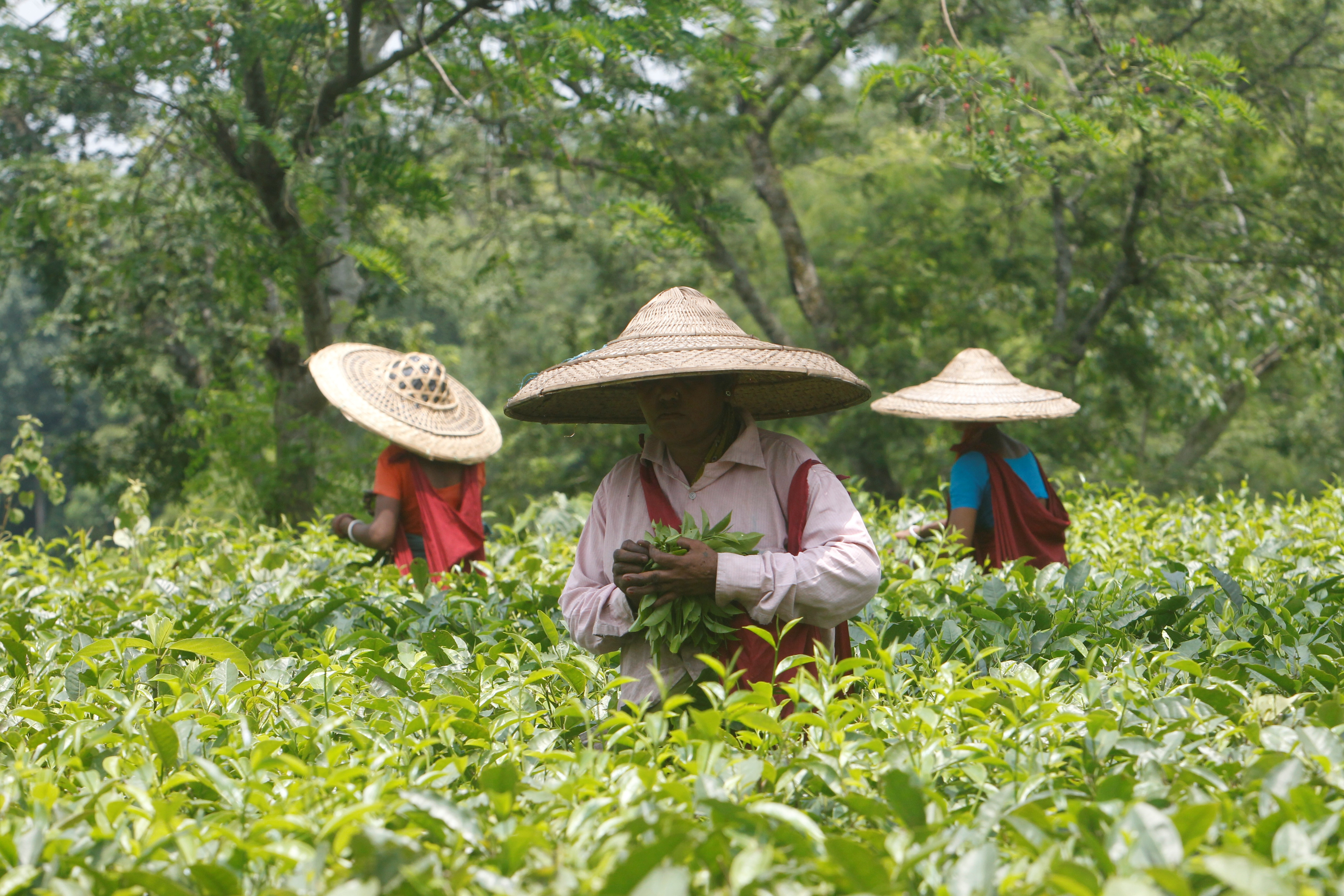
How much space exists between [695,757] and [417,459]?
3.19m

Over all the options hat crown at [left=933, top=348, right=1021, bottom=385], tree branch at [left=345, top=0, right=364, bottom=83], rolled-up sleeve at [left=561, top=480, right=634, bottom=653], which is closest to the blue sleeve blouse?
hat crown at [left=933, top=348, right=1021, bottom=385]

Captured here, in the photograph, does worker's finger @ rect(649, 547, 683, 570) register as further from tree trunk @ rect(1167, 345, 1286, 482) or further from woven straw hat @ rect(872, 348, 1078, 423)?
tree trunk @ rect(1167, 345, 1286, 482)

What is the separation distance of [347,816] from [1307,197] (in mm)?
11159

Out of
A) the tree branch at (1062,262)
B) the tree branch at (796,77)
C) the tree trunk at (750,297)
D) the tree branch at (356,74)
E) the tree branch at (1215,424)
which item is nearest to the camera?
the tree branch at (356,74)

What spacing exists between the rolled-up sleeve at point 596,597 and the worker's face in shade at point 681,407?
22 centimetres

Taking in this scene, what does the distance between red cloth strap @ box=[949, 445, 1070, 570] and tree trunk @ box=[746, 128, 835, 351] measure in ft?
25.5

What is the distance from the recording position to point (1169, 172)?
34.0 ft

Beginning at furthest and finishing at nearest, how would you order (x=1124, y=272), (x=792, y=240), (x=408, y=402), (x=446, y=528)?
(x=792, y=240) → (x=1124, y=272) → (x=408, y=402) → (x=446, y=528)

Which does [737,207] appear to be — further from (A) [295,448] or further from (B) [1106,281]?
(B) [1106,281]

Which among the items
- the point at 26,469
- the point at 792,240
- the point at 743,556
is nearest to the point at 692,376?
the point at 743,556

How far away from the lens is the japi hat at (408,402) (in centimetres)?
487

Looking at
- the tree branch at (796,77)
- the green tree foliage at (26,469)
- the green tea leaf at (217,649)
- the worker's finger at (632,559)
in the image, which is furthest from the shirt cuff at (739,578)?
the tree branch at (796,77)

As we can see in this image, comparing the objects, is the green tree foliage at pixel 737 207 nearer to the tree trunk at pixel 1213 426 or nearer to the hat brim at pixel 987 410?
the tree trunk at pixel 1213 426

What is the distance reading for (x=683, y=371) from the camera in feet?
7.88
